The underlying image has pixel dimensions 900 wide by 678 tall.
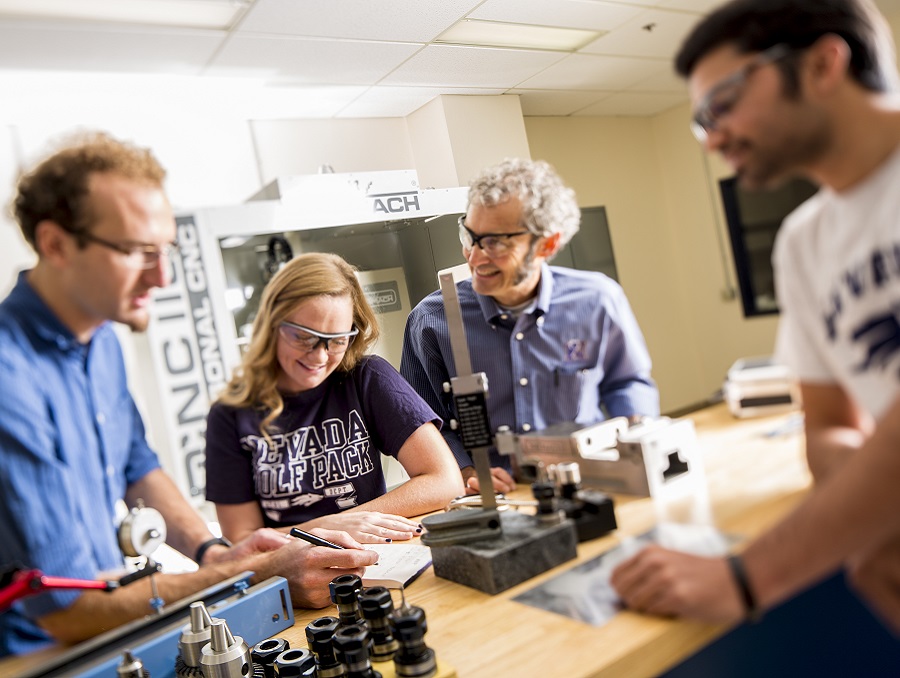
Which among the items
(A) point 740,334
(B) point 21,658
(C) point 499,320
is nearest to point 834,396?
(A) point 740,334

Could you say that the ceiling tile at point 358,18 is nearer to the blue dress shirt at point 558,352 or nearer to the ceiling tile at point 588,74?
the ceiling tile at point 588,74

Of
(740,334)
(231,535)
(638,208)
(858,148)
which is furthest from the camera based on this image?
(231,535)

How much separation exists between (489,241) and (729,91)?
2.22ft

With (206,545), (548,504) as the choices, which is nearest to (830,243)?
(548,504)

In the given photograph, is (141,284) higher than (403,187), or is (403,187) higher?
(403,187)

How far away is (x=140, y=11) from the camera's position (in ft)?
4.32

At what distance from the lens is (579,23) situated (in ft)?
4.90

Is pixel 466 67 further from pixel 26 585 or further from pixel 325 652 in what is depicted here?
pixel 26 585

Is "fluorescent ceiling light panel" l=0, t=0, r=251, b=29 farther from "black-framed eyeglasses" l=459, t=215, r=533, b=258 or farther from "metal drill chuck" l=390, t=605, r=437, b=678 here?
"metal drill chuck" l=390, t=605, r=437, b=678

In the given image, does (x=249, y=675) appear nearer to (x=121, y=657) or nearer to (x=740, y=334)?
(x=121, y=657)

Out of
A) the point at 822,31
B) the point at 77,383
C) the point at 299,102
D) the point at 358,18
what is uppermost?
the point at 358,18

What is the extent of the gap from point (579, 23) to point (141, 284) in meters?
Result: 1.05

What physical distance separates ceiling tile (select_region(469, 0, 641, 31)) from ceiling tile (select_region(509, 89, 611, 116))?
0.45 feet

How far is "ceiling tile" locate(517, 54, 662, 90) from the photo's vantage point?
54.5 inches
